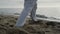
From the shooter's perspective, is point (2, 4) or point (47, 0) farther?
point (47, 0)

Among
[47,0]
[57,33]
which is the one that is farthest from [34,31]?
[47,0]

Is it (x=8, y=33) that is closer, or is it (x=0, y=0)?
(x=8, y=33)

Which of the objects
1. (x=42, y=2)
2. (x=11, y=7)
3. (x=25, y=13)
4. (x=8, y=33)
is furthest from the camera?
(x=42, y=2)

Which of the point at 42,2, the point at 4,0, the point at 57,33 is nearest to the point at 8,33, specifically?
the point at 57,33

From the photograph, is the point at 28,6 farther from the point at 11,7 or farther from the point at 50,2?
the point at 50,2

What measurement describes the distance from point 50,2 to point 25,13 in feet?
7.99

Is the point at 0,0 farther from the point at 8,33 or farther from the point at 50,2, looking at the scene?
the point at 8,33

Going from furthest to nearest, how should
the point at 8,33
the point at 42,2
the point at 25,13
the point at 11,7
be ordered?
1. the point at 42,2
2. the point at 11,7
3. the point at 25,13
4. the point at 8,33

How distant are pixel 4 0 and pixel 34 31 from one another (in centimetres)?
226

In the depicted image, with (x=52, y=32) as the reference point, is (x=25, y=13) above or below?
above

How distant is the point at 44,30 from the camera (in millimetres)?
1648

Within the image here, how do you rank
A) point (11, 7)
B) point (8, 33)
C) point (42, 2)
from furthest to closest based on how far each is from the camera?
point (42, 2)
point (11, 7)
point (8, 33)

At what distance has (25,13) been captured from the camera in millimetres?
1638

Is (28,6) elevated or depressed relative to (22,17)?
elevated
